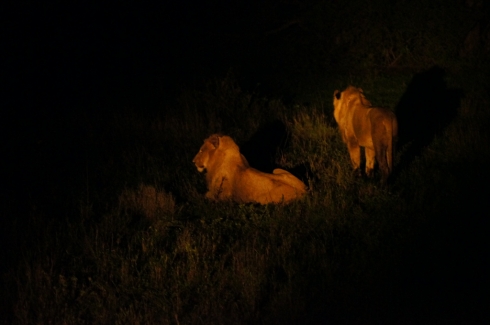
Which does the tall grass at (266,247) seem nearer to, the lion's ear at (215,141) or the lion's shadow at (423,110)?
the lion's shadow at (423,110)

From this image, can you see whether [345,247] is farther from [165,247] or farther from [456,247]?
[165,247]

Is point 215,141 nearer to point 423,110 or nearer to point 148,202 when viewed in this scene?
point 148,202

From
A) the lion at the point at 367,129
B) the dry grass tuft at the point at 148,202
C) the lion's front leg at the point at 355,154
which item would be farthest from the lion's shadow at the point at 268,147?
the dry grass tuft at the point at 148,202

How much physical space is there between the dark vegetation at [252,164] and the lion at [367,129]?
11.6 inches

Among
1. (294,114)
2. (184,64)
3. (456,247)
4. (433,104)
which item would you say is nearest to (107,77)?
(184,64)

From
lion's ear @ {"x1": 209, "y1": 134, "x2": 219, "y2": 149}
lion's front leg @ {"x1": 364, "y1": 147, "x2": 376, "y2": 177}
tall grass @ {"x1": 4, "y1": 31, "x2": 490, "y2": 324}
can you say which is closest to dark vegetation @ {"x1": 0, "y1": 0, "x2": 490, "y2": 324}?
tall grass @ {"x1": 4, "y1": 31, "x2": 490, "y2": 324}

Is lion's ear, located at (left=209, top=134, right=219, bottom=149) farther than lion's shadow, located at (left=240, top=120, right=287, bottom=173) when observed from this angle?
No

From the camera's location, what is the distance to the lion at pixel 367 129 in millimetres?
7582

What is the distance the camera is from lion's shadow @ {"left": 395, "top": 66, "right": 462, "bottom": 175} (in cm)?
985

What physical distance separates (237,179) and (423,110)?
18.1ft

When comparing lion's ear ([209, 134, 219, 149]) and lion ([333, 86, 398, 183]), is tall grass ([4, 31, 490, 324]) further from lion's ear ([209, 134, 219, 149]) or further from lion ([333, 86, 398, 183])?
lion's ear ([209, 134, 219, 149])

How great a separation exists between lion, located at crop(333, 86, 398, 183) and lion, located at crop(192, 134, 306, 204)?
3.39 feet

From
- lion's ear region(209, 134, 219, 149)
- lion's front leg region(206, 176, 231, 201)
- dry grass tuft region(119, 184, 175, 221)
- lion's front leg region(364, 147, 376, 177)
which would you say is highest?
lion's ear region(209, 134, 219, 149)

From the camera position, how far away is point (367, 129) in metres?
7.92
